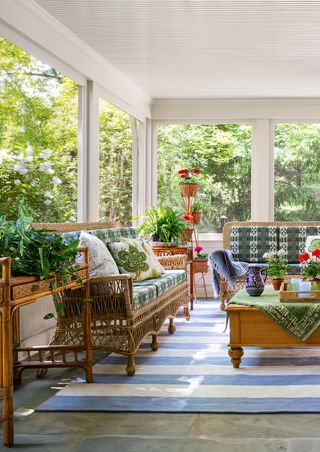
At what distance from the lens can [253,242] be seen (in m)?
8.56

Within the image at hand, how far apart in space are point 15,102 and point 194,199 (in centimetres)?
441

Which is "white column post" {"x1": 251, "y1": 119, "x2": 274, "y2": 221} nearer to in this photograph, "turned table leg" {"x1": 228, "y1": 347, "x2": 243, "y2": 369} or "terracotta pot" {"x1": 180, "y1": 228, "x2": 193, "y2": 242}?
"terracotta pot" {"x1": 180, "y1": 228, "x2": 193, "y2": 242}

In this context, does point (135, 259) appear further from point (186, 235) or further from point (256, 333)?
point (186, 235)

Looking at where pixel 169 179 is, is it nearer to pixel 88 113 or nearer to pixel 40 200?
pixel 88 113

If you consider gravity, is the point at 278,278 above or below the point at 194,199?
below

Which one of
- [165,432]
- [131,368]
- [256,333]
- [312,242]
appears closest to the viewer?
[165,432]

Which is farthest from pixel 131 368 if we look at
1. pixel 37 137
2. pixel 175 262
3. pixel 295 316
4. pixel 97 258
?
pixel 175 262

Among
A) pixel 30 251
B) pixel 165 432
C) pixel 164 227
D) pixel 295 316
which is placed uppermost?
pixel 164 227

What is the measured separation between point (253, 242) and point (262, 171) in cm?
128

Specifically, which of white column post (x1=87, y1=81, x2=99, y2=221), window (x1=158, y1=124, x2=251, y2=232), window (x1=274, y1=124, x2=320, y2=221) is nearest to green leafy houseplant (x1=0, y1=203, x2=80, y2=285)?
white column post (x1=87, y1=81, x2=99, y2=221)

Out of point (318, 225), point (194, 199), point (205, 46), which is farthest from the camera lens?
point (194, 199)

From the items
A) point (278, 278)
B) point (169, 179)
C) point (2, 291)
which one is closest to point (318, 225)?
point (169, 179)

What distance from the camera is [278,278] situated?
5766 millimetres

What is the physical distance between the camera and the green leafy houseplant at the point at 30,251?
3416 mm
